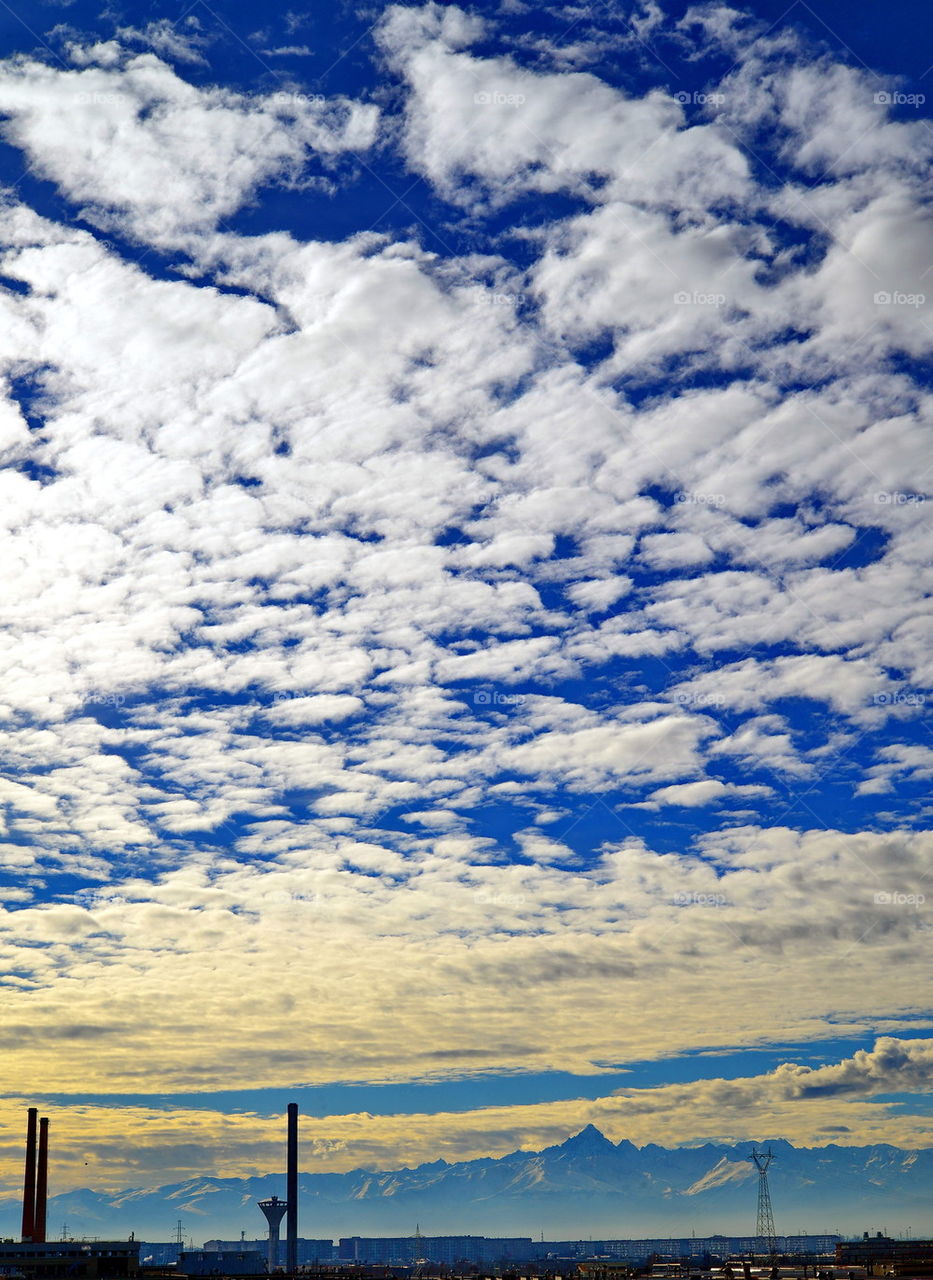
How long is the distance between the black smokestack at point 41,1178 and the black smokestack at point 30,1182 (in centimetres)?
58

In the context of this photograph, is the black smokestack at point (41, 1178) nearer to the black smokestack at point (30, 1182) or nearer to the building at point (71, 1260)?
the black smokestack at point (30, 1182)

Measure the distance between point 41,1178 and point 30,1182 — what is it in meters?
1.85

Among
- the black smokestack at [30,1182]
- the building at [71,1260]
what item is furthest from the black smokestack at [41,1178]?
the building at [71,1260]

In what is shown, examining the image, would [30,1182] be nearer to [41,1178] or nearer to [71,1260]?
[41,1178]

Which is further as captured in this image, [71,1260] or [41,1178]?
[41,1178]

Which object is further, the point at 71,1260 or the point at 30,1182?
the point at 30,1182

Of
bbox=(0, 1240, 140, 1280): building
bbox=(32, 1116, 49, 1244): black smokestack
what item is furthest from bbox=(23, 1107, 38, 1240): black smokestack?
bbox=(0, 1240, 140, 1280): building

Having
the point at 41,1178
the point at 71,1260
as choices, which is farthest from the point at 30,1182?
the point at 71,1260

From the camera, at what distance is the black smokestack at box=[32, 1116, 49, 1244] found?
18525cm

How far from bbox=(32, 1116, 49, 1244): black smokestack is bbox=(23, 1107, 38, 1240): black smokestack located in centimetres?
58

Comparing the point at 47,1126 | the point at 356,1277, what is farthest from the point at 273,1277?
the point at 47,1126

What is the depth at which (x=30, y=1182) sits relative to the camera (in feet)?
633

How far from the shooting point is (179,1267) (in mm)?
196375

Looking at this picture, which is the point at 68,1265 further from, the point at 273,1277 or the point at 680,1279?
the point at 680,1279
